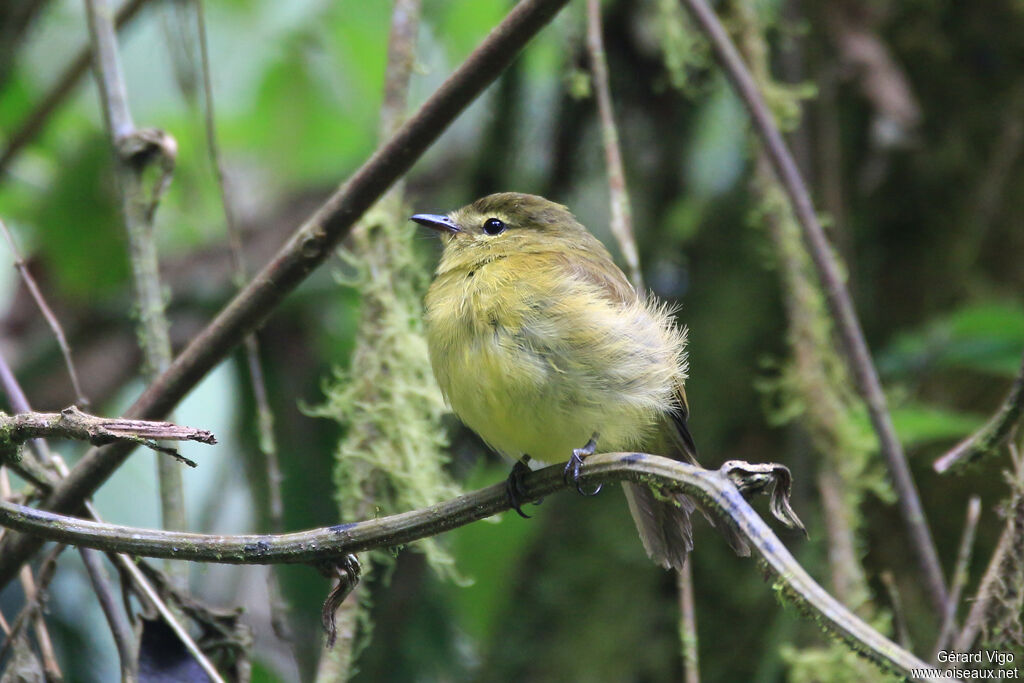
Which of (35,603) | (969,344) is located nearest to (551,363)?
(35,603)

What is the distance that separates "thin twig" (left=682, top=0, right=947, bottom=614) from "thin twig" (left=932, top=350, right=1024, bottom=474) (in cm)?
78

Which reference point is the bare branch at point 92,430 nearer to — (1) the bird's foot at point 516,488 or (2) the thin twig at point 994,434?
(1) the bird's foot at point 516,488

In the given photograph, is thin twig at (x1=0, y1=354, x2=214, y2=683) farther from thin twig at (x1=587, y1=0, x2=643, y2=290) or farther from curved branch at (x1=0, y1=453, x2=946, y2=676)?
thin twig at (x1=587, y1=0, x2=643, y2=290)

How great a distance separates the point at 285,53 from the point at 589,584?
97.2 inches

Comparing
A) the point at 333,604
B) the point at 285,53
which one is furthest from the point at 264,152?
the point at 333,604

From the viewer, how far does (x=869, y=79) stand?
12.6 ft

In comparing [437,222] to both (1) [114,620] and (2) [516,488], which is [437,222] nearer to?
(2) [516,488]

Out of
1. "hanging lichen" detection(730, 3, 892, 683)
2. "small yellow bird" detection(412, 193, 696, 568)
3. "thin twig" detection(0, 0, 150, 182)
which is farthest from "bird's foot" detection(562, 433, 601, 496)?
"thin twig" detection(0, 0, 150, 182)

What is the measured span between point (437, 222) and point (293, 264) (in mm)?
1080

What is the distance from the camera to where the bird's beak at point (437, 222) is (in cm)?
317

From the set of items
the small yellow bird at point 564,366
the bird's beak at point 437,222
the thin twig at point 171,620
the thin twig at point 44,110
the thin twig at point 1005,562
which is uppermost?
the thin twig at point 44,110

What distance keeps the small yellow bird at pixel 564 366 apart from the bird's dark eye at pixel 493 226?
1.07ft

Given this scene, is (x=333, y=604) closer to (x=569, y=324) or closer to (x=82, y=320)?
(x=569, y=324)

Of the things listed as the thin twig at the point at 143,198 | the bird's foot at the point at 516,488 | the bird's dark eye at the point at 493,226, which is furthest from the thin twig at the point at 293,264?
the bird's dark eye at the point at 493,226
